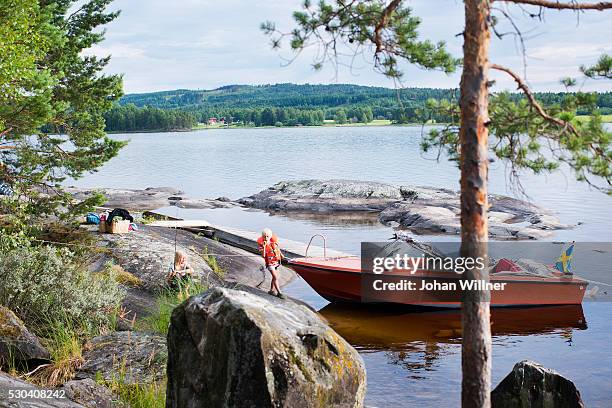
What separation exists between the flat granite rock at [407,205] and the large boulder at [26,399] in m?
25.0

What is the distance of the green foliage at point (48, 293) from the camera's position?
12.3 meters

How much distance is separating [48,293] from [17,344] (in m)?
2.20

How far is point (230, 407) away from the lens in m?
7.05

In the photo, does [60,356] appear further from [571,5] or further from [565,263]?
[565,263]

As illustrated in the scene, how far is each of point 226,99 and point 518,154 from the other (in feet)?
606

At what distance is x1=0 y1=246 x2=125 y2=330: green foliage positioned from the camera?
12.3 metres

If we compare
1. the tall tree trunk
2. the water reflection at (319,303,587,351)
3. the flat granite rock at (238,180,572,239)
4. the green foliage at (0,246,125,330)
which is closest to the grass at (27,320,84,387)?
the green foliage at (0,246,125,330)

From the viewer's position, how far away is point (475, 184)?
23.8ft

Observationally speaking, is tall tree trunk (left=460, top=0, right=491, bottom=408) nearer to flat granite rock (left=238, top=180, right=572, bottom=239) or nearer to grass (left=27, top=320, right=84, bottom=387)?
grass (left=27, top=320, right=84, bottom=387)

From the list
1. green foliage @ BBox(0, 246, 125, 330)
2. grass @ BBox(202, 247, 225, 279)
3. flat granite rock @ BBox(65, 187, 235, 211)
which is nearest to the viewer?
green foliage @ BBox(0, 246, 125, 330)

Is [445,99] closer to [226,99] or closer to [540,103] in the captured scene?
[540,103]

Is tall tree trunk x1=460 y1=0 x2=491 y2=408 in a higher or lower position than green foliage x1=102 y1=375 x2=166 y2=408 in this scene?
higher

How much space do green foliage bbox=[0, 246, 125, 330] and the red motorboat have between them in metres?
8.35

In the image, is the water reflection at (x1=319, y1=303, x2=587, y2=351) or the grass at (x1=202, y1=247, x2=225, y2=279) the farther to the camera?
the grass at (x1=202, y1=247, x2=225, y2=279)
